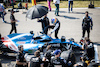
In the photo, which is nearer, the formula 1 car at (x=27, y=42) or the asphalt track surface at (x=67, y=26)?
the formula 1 car at (x=27, y=42)

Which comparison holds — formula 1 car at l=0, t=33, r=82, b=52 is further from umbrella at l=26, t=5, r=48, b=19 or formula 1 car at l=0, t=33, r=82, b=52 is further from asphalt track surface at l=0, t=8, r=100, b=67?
umbrella at l=26, t=5, r=48, b=19

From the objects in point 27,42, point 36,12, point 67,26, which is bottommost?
point 67,26

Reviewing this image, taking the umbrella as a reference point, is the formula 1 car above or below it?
below

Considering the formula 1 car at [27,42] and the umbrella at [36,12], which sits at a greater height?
the umbrella at [36,12]

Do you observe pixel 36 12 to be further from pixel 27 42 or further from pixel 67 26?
pixel 67 26

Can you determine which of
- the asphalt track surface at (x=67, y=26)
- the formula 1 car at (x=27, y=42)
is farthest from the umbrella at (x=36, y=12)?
the asphalt track surface at (x=67, y=26)

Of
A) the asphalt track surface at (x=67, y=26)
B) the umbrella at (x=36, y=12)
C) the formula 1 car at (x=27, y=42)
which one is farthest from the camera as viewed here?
the asphalt track surface at (x=67, y=26)

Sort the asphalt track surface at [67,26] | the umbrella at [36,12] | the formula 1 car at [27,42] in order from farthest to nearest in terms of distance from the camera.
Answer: the asphalt track surface at [67,26] < the umbrella at [36,12] < the formula 1 car at [27,42]

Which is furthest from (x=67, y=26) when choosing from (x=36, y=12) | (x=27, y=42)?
(x=27, y=42)

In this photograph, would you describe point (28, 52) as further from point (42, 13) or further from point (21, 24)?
point (21, 24)

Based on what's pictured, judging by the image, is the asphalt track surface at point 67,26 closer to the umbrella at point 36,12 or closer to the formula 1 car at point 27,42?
the formula 1 car at point 27,42

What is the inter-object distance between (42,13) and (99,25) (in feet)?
17.2

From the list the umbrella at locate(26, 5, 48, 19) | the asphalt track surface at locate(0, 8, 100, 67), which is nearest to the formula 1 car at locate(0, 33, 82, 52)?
the asphalt track surface at locate(0, 8, 100, 67)

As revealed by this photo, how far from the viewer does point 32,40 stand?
789 cm
